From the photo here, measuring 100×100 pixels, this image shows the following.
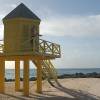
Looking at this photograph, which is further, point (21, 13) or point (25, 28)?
point (21, 13)

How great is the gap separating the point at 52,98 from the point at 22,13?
6765mm

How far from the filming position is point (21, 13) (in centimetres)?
3091

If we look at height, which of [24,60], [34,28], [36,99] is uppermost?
[34,28]

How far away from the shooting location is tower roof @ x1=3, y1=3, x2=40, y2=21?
30.7 meters

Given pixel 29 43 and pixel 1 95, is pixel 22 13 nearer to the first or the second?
pixel 29 43

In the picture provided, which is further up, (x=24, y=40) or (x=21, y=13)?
(x=21, y=13)

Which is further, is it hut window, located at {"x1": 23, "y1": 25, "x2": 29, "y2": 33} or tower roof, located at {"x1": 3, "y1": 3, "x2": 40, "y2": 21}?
tower roof, located at {"x1": 3, "y1": 3, "x2": 40, "y2": 21}

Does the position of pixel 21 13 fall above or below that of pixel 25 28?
above

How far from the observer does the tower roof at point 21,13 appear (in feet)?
101

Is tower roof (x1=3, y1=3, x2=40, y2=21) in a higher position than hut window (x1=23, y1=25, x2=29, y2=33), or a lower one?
higher

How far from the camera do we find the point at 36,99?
1137 inches

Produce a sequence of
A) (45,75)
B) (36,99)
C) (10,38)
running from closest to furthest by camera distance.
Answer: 1. (36,99)
2. (10,38)
3. (45,75)

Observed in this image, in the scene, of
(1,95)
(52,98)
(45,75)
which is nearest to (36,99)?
(52,98)

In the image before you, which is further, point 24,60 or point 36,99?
point 24,60
